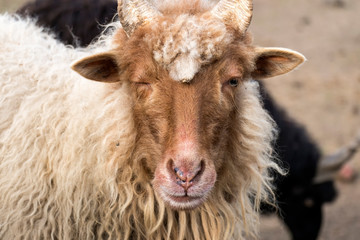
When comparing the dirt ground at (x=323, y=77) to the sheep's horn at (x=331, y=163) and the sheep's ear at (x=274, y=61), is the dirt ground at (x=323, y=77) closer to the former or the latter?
the sheep's horn at (x=331, y=163)

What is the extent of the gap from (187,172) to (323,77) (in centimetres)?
796

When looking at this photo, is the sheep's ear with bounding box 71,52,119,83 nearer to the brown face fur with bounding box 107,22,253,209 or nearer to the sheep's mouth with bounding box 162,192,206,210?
the brown face fur with bounding box 107,22,253,209

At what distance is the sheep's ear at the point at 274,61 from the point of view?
11.5 feet

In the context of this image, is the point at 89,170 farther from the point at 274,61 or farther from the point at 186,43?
the point at 274,61

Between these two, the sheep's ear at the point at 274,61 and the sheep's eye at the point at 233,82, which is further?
the sheep's ear at the point at 274,61

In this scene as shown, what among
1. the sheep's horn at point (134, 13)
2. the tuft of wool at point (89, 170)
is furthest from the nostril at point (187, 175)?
the sheep's horn at point (134, 13)

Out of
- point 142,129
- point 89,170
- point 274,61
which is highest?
point 274,61

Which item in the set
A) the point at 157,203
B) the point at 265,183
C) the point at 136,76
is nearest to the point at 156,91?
the point at 136,76

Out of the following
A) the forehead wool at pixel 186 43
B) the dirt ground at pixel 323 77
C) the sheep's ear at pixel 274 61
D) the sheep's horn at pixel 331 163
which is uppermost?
the forehead wool at pixel 186 43

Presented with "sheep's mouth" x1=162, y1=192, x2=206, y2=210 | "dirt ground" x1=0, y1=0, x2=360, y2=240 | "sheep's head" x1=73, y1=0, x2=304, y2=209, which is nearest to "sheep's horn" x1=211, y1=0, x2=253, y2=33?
"sheep's head" x1=73, y1=0, x2=304, y2=209

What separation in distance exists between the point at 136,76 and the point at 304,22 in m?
9.82

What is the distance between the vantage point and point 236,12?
11.1 ft

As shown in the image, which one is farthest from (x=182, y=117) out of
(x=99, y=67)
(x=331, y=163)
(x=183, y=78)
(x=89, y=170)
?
(x=331, y=163)

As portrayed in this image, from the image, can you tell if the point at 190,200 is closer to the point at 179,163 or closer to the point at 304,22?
the point at 179,163
